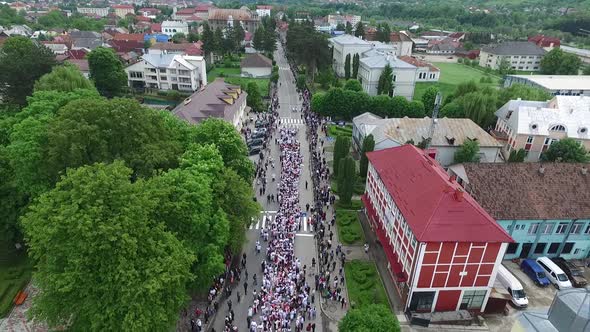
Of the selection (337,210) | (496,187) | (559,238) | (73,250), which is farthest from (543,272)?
(73,250)

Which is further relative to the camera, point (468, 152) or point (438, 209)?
point (468, 152)

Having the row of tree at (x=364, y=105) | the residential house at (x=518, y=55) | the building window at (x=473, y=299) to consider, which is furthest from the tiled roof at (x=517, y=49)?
the building window at (x=473, y=299)

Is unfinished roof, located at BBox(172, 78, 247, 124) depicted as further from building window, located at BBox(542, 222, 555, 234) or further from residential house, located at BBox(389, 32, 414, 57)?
residential house, located at BBox(389, 32, 414, 57)

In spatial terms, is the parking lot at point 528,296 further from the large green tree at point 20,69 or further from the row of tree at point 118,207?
the large green tree at point 20,69

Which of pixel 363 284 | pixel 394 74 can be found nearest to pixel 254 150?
pixel 363 284

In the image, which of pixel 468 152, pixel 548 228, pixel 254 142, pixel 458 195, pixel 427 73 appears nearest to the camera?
pixel 458 195

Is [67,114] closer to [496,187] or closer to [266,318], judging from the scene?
[266,318]

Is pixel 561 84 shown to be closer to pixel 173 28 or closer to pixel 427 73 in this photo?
pixel 427 73
